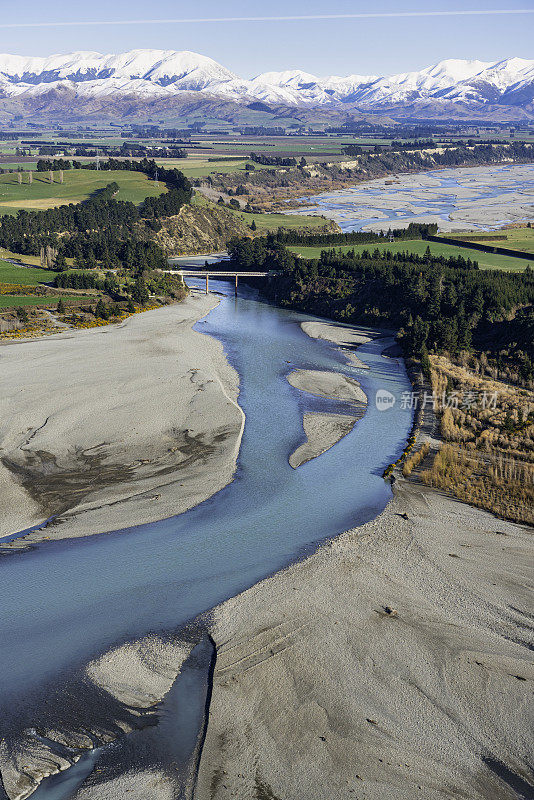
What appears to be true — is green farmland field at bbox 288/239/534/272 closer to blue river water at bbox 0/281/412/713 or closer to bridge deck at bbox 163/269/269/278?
bridge deck at bbox 163/269/269/278

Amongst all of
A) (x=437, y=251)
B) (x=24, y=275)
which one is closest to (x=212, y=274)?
(x=24, y=275)

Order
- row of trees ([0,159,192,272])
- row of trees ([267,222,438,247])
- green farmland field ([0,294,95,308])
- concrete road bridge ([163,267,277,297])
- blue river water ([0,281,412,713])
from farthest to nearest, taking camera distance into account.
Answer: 1. row of trees ([267,222,438,247])
2. row of trees ([0,159,192,272])
3. concrete road bridge ([163,267,277,297])
4. green farmland field ([0,294,95,308])
5. blue river water ([0,281,412,713])

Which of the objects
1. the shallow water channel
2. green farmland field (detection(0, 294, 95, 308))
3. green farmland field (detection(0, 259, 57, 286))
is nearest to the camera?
the shallow water channel

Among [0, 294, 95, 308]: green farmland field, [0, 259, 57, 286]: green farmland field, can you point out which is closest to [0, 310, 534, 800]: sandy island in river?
[0, 294, 95, 308]: green farmland field

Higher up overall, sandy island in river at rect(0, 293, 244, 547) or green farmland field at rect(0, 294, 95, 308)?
sandy island in river at rect(0, 293, 244, 547)

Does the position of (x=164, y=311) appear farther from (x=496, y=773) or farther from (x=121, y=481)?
(x=496, y=773)

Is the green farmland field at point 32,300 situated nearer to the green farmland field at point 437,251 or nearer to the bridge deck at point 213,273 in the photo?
the bridge deck at point 213,273

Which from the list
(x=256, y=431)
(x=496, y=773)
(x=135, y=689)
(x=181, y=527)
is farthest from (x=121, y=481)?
(x=496, y=773)

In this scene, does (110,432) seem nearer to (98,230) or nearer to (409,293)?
(409,293)
